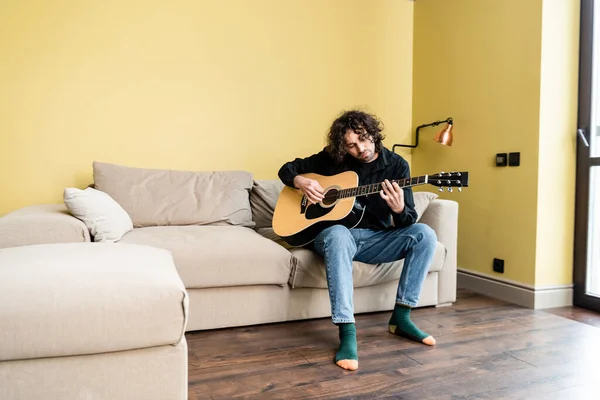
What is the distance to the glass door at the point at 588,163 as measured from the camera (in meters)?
2.47

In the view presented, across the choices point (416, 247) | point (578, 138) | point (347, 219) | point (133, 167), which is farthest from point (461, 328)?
point (133, 167)

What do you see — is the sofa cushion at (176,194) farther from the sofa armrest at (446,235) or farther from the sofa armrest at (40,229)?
the sofa armrest at (446,235)

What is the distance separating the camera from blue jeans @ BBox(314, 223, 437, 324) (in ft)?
6.03

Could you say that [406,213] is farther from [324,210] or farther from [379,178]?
[324,210]

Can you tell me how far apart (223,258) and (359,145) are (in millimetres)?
806

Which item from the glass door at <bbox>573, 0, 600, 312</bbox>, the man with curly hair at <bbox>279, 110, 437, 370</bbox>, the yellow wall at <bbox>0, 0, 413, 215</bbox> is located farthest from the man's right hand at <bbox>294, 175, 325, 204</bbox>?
the glass door at <bbox>573, 0, 600, 312</bbox>

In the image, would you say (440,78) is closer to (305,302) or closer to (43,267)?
(305,302)

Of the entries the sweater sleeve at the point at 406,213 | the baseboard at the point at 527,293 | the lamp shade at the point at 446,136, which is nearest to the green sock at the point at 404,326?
the sweater sleeve at the point at 406,213

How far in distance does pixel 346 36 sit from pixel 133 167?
5.78 feet

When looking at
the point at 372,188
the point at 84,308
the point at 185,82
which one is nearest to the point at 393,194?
the point at 372,188

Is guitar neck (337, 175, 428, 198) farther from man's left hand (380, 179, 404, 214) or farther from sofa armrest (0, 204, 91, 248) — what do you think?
sofa armrest (0, 204, 91, 248)

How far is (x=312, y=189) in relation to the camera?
2.14 m

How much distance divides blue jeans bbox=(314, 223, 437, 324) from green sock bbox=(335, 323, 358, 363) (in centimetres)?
3

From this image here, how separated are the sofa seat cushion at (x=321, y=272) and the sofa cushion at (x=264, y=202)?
1.99 feet
